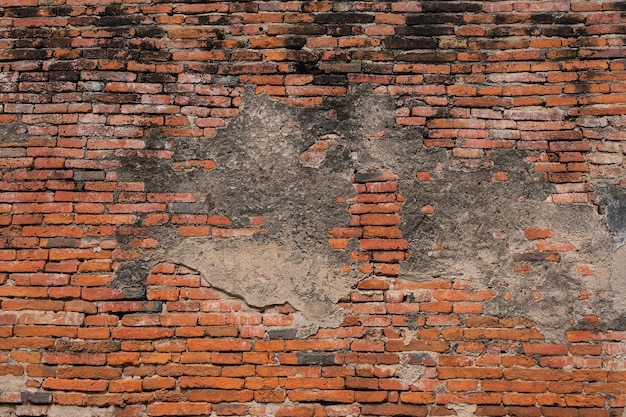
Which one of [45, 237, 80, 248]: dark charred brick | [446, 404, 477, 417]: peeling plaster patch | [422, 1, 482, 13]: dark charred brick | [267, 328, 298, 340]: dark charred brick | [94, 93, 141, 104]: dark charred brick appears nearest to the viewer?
[446, 404, 477, 417]: peeling plaster patch

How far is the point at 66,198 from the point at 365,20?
225 cm

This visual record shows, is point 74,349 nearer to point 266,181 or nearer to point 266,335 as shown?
point 266,335

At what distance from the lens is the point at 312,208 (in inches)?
124

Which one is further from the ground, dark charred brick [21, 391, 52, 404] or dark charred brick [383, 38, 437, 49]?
dark charred brick [383, 38, 437, 49]

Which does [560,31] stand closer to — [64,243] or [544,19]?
[544,19]

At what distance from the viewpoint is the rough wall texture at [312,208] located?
294cm

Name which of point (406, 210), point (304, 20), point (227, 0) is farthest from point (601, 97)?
point (227, 0)

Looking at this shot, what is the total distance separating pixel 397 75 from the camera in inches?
131

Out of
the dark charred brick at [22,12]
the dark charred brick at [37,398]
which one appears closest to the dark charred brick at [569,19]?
the dark charred brick at [22,12]

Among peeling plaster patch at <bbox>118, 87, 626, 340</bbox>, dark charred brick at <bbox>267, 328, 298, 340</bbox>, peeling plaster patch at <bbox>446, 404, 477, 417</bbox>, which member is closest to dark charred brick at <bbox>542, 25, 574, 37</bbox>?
peeling plaster patch at <bbox>118, 87, 626, 340</bbox>

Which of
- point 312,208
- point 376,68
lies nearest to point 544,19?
point 376,68

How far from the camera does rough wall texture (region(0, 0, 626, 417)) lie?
294 cm

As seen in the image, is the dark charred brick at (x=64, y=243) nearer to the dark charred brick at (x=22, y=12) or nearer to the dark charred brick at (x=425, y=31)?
the dark charred brick at (x=22, y=12)

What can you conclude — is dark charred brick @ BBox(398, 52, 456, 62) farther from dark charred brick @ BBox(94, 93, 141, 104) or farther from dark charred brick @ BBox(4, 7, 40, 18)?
dark charred brick @ BBox(4, 7, 40, 18)
